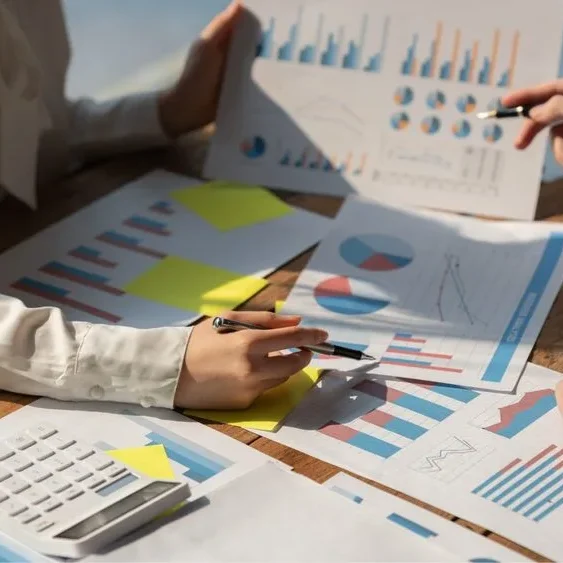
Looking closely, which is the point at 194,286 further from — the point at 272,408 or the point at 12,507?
the point at 12,507

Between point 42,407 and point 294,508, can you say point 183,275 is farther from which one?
point 294,508

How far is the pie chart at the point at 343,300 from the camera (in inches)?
39.9

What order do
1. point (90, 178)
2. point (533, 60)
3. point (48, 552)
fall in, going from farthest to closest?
point (90, 178), point (533, 60), point (48, 552)

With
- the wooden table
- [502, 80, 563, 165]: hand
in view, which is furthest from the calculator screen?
[502, 80, 563, 165]: hand

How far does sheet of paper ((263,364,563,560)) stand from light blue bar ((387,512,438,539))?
0.09 feet

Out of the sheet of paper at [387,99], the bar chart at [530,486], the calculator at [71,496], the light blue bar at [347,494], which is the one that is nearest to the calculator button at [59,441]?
the calculator at [71,496]

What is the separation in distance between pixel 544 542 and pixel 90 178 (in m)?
0.80

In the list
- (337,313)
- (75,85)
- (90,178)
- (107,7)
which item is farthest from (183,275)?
(107,7)

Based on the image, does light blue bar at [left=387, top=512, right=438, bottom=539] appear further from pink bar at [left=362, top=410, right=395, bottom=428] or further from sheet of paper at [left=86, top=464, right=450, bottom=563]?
pink bar at [left=362, top=410, right=395, bottom=428]

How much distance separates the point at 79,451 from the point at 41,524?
0.29 ft

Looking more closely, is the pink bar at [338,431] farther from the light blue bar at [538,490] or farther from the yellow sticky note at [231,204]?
the yellow sticky note at [231,204]

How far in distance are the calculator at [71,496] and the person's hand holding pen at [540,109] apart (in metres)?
0.61

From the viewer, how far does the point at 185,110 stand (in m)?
1.32

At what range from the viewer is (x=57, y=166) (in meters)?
1.32
